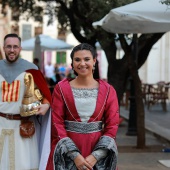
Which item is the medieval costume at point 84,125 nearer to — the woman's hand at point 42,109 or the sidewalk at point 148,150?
the woman's hand at point 42,109

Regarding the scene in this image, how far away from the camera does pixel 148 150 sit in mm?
10656

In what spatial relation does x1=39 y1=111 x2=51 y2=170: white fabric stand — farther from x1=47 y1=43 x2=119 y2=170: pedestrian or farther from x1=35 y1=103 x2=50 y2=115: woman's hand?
x1=47 y1=43 x2=119 y2=170: pedestrian

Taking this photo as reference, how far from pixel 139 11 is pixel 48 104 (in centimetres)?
362

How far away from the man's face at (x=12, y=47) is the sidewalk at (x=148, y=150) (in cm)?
402

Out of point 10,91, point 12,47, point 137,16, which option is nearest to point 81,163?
point 10,91

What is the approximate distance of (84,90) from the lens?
4.60 meters

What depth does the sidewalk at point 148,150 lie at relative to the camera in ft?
29.8

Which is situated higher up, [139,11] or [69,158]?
[139,11]

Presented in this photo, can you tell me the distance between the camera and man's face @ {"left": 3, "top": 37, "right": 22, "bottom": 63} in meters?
5.29

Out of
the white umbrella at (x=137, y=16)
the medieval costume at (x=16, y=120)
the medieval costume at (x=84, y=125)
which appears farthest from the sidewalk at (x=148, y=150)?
the medieval costume at (x=84, y=125)

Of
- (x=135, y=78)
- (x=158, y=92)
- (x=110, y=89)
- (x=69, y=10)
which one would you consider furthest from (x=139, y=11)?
(x=158, y=92)

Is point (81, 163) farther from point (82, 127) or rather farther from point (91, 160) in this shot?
point (82, 127)

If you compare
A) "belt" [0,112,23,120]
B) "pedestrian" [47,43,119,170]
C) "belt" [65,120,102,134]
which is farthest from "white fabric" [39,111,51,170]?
"belt" [65,120,102,134]

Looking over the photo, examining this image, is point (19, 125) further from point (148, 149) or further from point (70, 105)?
point (148, 149)
